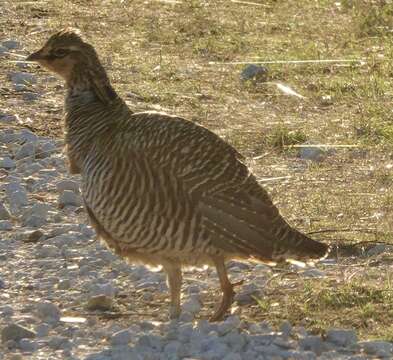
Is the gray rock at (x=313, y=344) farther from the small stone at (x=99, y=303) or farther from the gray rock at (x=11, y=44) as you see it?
the gray rock at (x=11, y=44)

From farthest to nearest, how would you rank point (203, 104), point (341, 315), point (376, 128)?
point (203, 104), point (376, 128), point (341, 315)

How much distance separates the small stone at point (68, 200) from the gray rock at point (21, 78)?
8.75ft

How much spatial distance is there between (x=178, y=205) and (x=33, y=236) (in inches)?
70.9

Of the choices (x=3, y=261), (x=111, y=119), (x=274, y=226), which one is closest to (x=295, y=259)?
(x=274, y=226)

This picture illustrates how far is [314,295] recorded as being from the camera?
7.41 meters

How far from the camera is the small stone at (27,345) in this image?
695cm

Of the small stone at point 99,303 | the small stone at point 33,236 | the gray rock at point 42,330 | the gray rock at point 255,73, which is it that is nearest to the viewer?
the gray rock at point 42,330

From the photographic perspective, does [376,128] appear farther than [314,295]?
Yes

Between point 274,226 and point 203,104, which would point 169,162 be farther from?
point 203,104

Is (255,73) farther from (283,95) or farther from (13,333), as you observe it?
(13,333)

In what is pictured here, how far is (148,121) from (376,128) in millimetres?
3548

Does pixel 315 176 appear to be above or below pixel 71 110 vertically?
below

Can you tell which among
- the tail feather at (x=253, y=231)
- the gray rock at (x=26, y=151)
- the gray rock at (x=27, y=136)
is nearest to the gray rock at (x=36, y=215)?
the gray rock at (x=26, y=151)

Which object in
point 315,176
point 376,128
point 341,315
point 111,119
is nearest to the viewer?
point 341,315
